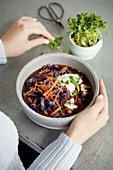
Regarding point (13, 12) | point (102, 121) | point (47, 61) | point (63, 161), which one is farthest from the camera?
Result: point (13, 12)

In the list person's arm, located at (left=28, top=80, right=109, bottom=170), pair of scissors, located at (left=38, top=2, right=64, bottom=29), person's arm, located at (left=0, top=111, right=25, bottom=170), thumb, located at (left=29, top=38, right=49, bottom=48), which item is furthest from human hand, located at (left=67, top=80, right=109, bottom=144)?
pair of scissors, located at (left=38, top=2, right=64, bottom=29)

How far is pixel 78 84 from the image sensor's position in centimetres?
105

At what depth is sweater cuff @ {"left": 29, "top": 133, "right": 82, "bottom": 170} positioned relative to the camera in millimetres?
823

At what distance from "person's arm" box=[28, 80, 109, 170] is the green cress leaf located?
0.41m

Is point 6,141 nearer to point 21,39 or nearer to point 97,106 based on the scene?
point 97,106

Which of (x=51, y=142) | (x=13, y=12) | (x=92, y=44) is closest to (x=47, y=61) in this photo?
(x=92, y=44)

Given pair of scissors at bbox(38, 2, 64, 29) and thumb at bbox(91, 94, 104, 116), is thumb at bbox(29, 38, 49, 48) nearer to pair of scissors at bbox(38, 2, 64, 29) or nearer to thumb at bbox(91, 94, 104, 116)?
pair of scissors at bbox(38, 2, 64, 29)

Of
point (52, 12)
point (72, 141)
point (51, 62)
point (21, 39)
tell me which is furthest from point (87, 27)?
point (72, 141)

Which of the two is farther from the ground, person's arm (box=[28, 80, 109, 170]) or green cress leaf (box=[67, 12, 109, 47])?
green cress leaf (box=[67, 12, 109, 47])

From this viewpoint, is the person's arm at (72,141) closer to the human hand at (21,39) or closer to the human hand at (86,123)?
the human hand at (86,123)

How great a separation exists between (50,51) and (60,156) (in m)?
0.75

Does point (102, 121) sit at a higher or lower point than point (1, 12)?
lower

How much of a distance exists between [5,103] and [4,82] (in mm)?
155

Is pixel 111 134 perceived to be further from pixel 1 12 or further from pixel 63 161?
pixel 1 12
